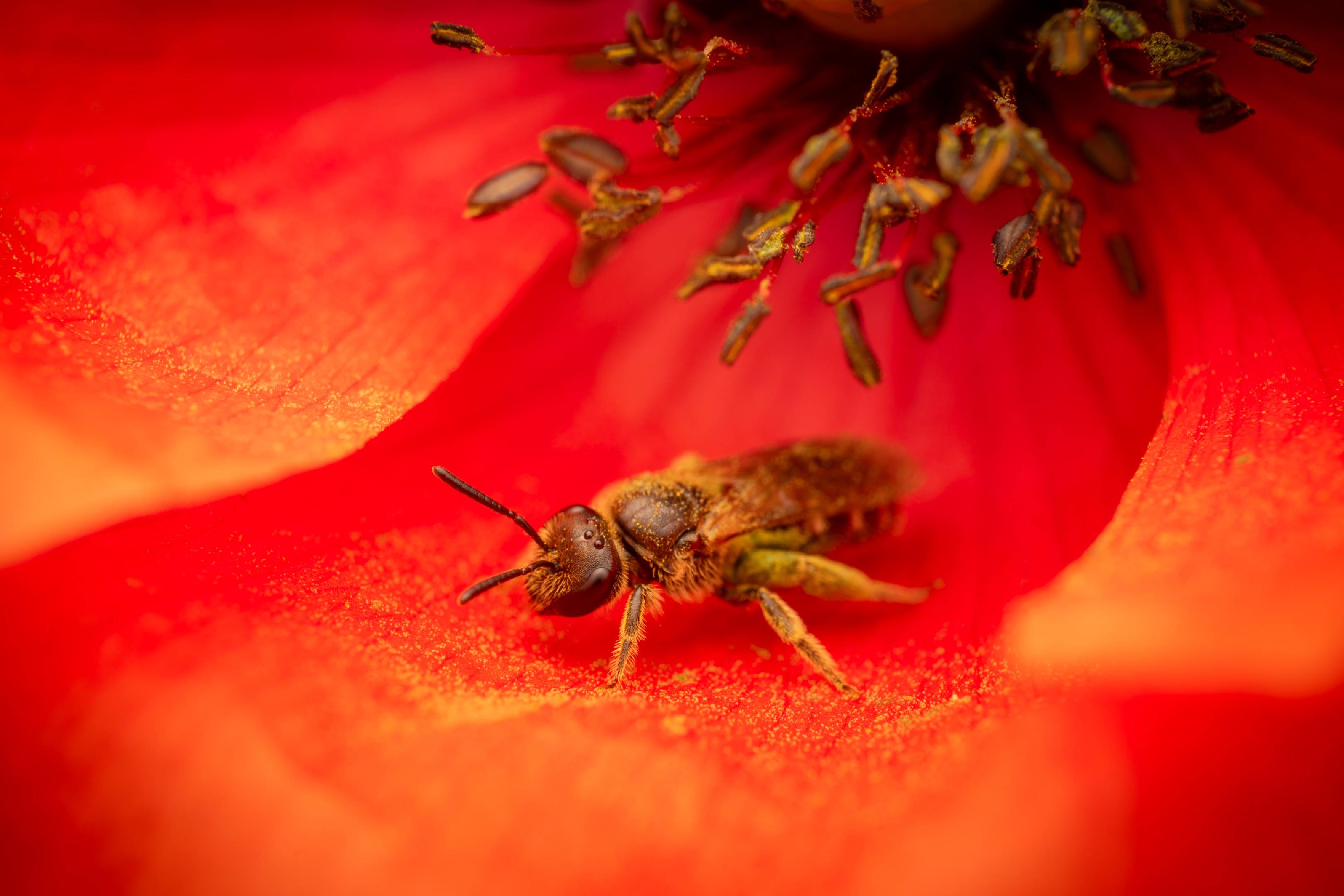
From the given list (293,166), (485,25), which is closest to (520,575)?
(293,166)

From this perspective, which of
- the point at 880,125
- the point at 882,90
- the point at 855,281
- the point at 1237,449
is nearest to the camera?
the point at 1237,449

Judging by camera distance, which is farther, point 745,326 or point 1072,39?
point 745,326

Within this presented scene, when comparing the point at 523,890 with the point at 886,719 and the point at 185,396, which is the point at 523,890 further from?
the point at 185,396

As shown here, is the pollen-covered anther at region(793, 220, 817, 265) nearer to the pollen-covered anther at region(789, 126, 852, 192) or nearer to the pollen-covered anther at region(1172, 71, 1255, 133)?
the pollen-covered anther at region(789, 126, 852, 192)

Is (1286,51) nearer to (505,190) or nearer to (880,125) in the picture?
(880,125)

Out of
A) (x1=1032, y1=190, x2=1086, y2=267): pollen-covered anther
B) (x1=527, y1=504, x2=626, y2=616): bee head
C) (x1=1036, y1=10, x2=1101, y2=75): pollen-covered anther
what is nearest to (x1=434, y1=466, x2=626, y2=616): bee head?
(x1=527, y1=504, x2=626, y2=616): bee head

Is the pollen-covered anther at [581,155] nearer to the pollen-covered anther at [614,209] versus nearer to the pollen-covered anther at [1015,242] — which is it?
the pollen-covered anther at [614,209]

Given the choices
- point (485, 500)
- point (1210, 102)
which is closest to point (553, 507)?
point (485, 500)
